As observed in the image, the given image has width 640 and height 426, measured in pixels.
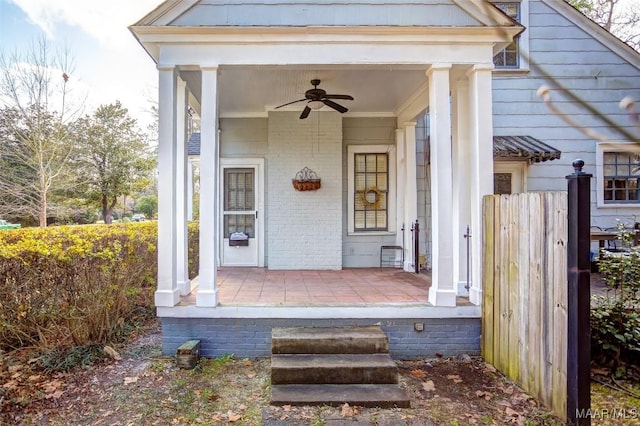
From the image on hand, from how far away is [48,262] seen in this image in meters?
3.79

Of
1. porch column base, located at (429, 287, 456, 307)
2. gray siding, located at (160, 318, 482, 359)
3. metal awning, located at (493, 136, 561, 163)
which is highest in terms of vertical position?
metal awning, located at (493, 136, 561, 163)

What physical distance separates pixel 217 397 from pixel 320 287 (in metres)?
2.00

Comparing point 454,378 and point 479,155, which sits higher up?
point 479,155

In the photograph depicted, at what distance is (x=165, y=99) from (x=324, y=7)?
1.88 metres

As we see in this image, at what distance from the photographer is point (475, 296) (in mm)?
3904

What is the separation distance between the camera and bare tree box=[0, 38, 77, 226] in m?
11.3

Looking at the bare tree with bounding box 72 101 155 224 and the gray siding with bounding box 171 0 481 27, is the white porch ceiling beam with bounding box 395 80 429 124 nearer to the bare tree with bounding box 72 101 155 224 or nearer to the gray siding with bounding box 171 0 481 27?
the gray siding with bounding box 171 0 481 27

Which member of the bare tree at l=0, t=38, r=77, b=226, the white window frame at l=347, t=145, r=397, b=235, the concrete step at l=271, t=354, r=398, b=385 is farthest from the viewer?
the bare tree at l=0, t=38, r=77, b=226

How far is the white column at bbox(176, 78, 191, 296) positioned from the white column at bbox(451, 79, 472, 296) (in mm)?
3032

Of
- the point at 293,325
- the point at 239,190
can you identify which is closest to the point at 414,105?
the point at 239,190

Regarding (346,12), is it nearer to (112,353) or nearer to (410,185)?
(410,185)

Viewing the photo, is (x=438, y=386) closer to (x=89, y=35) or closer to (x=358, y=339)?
(x=358, y=339)

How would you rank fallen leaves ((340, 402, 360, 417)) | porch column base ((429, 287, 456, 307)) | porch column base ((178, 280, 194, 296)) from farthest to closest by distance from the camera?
1. porch column base ((178, 280, 194, 296))
2. porch column base ((429, 287, 456, 307))
3. fallen leaves ((340, 402, 360, 417))

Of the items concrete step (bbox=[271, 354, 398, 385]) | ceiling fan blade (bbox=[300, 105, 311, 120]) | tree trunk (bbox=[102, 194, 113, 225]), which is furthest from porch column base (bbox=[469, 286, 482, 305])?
tree trunk (bbox=[102, 194, 113, 225])
